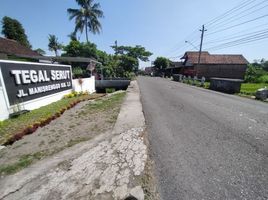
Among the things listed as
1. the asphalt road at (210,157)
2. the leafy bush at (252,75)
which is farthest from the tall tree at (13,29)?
the leafy bush at (252,75)

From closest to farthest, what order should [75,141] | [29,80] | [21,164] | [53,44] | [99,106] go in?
[21,164] → [75,141] → [29,80] → [99,106] → [53,44]

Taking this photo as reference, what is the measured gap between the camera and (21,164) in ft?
10.8

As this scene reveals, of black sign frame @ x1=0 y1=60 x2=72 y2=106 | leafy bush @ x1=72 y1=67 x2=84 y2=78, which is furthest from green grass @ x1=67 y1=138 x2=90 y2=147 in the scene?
leafy bush @ x1=72 y1=67 x2=84 y2=78

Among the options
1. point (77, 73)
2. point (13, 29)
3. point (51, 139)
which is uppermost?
point (13, 29)

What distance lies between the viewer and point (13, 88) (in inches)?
263

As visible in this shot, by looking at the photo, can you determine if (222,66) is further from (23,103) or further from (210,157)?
(23,103)

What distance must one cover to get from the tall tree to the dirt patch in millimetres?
41053

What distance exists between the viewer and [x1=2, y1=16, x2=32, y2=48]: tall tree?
35844mm

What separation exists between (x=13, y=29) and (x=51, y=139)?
4471 centimetres

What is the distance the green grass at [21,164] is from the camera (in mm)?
3096

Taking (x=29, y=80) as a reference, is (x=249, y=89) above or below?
below

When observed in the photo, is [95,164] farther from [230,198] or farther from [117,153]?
[230,198]

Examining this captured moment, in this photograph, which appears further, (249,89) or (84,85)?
(249,89)

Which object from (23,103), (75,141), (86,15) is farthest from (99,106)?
(86,15)
